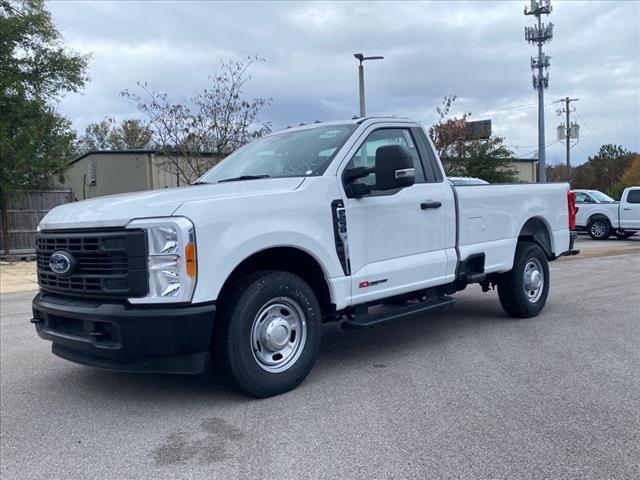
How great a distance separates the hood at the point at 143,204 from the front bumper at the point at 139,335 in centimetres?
57

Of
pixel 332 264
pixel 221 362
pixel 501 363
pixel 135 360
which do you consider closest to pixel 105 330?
pixel 135 360

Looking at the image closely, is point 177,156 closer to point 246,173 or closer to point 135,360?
point 246,173

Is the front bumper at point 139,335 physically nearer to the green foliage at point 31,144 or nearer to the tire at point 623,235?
the green foliage at point 31,144

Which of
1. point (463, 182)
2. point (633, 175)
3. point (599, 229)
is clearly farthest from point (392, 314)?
point (633, 175)

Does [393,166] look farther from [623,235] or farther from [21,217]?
[623,235]

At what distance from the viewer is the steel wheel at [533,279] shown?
7090 mm

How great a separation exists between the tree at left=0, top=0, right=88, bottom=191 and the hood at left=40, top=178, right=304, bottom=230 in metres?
15.1

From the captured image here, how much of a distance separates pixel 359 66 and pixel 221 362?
53.3ft

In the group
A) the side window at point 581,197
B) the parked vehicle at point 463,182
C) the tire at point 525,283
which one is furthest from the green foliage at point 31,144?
the side window at point 581,197

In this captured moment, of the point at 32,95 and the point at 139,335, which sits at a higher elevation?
the point at 32,95

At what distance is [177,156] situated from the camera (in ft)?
65.7

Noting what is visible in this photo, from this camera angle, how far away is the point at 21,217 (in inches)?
766

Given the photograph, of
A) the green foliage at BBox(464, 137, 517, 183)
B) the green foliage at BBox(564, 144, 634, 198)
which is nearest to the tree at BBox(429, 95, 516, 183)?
the green foliage at BBox(464, 137, 517, 183)

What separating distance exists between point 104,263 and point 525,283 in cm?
495
